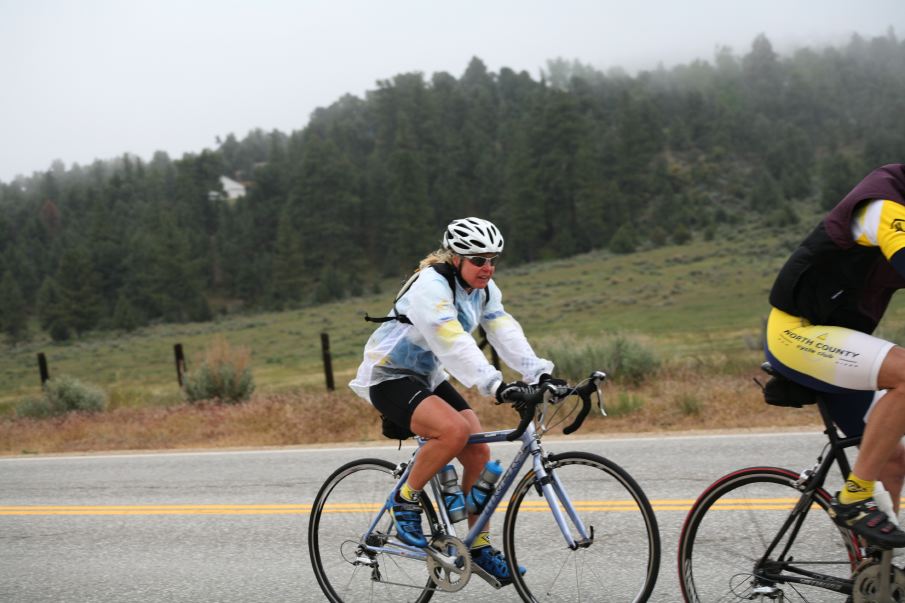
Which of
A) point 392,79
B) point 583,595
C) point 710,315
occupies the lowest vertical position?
point 710,315

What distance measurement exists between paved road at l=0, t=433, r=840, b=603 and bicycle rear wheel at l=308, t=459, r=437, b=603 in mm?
314

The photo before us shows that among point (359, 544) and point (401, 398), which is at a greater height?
point (401, 398)

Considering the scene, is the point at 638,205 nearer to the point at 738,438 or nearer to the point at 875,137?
the point at 875,137

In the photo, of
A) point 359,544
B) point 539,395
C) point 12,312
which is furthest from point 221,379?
point 12,312

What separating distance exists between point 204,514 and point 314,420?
15.6 feet

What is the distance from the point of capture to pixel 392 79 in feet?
444

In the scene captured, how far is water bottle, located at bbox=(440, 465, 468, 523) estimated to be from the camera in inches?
173

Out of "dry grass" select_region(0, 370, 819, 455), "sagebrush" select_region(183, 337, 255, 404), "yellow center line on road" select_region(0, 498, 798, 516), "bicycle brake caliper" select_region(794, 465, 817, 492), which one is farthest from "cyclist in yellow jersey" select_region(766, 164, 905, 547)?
"sagebrush" select_region(183, 337, 255, 404)

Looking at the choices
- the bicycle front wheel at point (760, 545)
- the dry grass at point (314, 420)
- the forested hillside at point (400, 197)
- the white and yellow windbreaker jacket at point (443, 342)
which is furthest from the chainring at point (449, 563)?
the forested hillside at point (400, 197)

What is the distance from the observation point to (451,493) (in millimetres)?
4418

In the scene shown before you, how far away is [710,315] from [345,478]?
39.1 meters

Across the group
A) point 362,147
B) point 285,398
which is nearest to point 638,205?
point 362,147

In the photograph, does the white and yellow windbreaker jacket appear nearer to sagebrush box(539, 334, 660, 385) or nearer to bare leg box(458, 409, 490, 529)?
bare leg box(458, 409, 490, 529)

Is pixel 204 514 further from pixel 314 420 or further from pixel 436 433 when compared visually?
pixel 314 420
